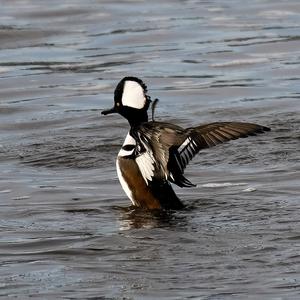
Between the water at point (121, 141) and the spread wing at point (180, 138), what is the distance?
0.45m

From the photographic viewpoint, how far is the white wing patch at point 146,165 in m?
9.48

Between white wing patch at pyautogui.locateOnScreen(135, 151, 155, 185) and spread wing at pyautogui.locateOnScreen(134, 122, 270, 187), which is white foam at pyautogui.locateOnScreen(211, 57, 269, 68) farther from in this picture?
spread wing at pyautogui.locateOnScreen(134, 122, 270, 187)

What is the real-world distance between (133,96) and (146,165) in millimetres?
565

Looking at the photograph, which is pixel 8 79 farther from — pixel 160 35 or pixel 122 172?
pixel 122 172

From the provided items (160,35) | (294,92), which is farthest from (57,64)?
(294,92)

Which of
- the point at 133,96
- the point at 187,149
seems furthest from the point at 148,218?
the point at 133,96

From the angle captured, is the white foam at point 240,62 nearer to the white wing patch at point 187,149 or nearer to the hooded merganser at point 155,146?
the hooded merganser at point 155,146

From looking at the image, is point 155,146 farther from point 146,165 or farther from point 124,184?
point 124,184

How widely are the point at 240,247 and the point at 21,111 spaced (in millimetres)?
6448

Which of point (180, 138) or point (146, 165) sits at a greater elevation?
point (180, 138)

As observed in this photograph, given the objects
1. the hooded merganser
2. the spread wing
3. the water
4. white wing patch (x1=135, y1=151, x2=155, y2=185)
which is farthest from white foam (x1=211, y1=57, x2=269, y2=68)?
the spread wing

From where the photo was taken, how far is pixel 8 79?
52.9 feet

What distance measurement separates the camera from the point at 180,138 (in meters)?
9.03

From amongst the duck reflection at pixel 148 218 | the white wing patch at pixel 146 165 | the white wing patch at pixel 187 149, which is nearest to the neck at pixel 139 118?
the white wing patch at pixel 146 165
